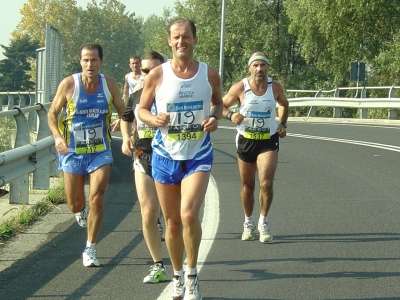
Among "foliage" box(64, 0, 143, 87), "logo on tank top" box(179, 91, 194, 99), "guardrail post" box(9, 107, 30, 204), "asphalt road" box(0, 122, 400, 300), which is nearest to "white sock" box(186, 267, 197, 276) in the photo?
"asphalt road" box(0, 122, 400, 300)

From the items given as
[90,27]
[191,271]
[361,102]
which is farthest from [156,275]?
[90,27]

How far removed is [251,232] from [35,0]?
11927cm

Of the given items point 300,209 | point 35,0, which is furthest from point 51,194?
point 35,0

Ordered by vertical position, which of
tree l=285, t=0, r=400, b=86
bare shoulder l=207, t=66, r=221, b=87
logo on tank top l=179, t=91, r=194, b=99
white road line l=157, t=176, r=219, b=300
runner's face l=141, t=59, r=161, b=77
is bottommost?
white road line l=157, t=176, r=219, b=300

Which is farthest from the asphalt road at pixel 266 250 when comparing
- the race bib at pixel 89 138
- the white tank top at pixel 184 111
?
the white tank top at pixel 184 111

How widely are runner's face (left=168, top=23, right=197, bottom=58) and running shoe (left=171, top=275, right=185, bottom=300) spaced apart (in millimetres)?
1623

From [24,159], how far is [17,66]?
92.4 meters

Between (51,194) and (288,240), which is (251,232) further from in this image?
(51,194)

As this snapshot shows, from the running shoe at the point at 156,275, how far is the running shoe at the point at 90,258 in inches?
30.9

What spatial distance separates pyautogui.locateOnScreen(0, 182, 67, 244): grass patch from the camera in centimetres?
972

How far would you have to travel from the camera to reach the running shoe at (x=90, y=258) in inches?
314

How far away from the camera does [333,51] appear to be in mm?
41625

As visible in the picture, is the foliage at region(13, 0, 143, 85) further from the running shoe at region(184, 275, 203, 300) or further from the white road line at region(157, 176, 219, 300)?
the running shoe at region(184, 275, 203, 300)

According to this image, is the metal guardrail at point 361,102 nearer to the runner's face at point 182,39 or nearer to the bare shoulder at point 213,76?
the bare shoulder at point 213,76
